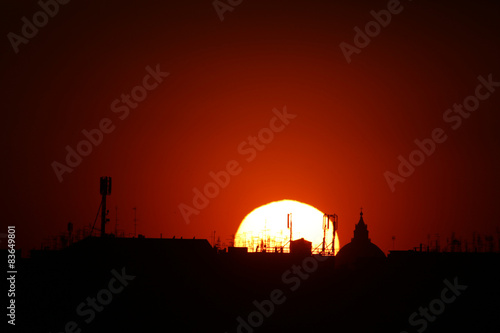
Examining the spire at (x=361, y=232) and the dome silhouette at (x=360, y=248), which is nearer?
the dome silhouette at (x=360, y=248)

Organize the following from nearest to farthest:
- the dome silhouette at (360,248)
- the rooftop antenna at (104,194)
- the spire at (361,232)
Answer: the rooftop antenna at (104,194) → the dome silhouette at (360,248) → the spire at (361,232)

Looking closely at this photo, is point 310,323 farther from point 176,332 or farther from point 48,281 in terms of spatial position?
point 48,281

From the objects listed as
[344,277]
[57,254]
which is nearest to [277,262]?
[344,277]

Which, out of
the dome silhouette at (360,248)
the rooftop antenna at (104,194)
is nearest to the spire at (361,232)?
the dome silhouette at (360,248)

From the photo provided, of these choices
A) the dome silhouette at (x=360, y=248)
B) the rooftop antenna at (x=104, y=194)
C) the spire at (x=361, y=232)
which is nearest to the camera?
the rooftop antenna at (x=104, y=194)

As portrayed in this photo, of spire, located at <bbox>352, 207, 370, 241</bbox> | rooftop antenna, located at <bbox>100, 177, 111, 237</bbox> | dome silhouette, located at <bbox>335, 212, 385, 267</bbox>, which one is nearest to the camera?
rooftop antenna, located at <bbox>100, 177, 111, 237</bbox>

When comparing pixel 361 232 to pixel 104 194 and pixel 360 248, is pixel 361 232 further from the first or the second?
pixel 104 194

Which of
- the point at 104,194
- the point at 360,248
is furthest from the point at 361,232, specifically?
the point at 104,194

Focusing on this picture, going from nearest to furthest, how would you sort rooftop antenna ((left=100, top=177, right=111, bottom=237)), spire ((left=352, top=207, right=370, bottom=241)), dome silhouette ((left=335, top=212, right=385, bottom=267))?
rooftop antenna ((left=100, top=177, right=111, bottom=237))
dome silhouette ((left=335, top=212, right=385, bottom=267))
spire ((left=352, top=207, right=370, bottom=241))

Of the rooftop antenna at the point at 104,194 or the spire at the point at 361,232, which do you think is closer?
the rooftop antenna at the point at 104,194

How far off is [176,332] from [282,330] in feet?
26.1

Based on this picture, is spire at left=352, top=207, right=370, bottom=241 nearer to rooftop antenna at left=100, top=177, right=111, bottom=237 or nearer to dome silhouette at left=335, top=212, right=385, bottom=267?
dome silhouette at left=335, top=212, right=385, bottom=267

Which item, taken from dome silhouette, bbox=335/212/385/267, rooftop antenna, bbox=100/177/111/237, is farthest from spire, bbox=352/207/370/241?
rooftop antenna, bbox=100/177/111/237

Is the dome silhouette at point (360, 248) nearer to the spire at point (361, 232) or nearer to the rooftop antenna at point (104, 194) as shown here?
the spire at point (361, 232)
